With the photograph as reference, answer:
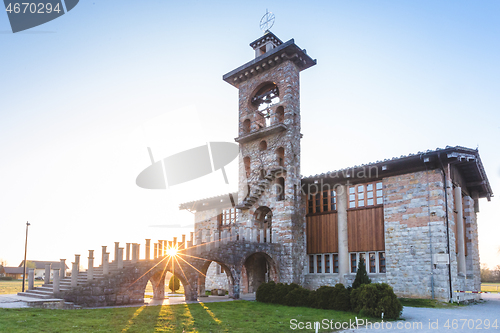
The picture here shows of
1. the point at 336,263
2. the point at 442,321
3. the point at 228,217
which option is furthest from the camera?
the point at 228,217

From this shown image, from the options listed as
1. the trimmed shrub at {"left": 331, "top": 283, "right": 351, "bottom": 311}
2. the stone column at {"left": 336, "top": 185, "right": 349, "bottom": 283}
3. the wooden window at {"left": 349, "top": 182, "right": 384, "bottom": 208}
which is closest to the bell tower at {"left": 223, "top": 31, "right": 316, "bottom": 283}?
the stone column at {"left": 336, "top": 185, "right": 349, "bottom": 283}

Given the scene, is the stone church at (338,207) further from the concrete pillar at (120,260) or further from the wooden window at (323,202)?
the concrete pillar at (120,260)

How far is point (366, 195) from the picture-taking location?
24438mm

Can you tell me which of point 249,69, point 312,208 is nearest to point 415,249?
point 312,208

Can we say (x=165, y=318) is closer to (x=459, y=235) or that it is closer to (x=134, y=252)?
(x=134, y=252)

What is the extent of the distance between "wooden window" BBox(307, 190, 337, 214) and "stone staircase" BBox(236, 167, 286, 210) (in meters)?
3.06

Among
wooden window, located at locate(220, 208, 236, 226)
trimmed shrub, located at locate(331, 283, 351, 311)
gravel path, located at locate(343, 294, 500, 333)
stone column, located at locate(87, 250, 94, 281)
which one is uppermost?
wooden window, located at locate(220, 208, 236, 226)

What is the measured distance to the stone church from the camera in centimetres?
2131

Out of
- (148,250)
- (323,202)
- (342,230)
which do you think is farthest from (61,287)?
(323,202)

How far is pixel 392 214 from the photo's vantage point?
74.3 ft

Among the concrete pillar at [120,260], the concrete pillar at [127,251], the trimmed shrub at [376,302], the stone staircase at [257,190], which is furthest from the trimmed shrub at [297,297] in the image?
the stone staircase at [257,190]

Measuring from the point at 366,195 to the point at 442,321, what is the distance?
10.5 metres

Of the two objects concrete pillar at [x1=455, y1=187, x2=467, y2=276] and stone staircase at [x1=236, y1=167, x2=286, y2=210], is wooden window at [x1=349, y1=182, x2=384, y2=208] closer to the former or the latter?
concrete pillar at [x1=455, y1=187, x2=467, y2=276]

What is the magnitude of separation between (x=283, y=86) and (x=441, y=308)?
55.6ft
